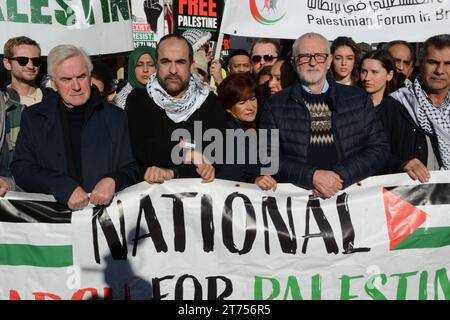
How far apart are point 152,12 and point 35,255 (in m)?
6.73

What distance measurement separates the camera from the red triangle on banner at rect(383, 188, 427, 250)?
412 centimetres

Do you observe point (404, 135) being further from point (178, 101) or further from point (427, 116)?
point (178, 101)

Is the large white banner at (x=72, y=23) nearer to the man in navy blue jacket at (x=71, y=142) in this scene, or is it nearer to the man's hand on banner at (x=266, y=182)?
the man in navy blue jacket at (x=71, y=142)

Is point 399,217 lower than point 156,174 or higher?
lower

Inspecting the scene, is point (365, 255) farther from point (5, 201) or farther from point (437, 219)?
point (5, 201)

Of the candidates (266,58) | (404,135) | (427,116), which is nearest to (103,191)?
(404,135)

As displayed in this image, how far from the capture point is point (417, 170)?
4145 mm

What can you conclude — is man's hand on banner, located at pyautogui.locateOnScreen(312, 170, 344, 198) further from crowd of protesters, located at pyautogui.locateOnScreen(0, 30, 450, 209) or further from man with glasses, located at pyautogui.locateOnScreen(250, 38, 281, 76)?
man with glasses, located at pyautogui.locateOnScreen(250, 38, 281, 76)

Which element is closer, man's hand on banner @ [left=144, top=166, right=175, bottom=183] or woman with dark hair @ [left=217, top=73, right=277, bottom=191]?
man's hand on banner @ [left=144, top=166, right=175, bottom=183]

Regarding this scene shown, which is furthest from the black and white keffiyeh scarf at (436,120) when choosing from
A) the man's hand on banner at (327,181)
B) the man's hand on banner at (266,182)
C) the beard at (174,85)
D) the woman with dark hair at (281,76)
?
the beard at (174,85)

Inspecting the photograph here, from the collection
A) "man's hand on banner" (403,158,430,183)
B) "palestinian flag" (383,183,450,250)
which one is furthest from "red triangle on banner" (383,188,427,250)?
"man's hand on banner" (403,158,430,183)

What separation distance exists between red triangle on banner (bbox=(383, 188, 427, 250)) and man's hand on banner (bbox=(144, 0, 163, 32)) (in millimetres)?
6683

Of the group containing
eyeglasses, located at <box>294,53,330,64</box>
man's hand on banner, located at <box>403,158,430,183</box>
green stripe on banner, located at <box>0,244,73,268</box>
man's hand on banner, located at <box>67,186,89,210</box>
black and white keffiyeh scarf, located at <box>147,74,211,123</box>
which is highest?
eyeglasses, located at <box>294,53,330,64</box>

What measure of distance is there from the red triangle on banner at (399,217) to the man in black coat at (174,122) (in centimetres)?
117
